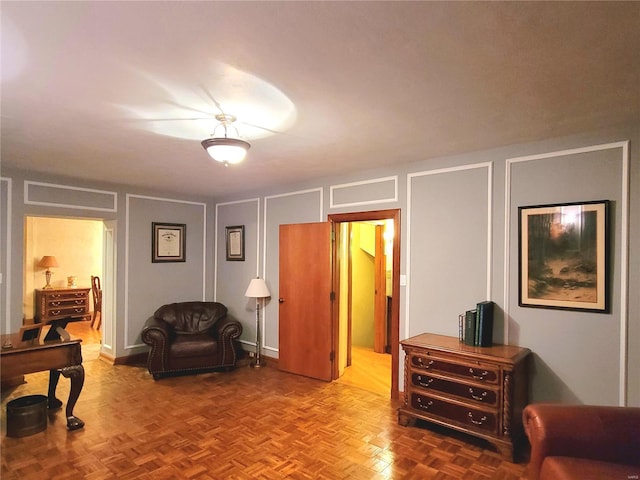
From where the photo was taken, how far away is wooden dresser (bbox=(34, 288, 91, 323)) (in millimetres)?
6855

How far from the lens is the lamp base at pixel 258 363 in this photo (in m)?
4.86

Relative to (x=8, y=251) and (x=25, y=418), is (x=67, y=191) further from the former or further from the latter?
(x=25, y=418)

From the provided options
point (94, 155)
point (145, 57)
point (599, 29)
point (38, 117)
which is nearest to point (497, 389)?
point (599, 29)

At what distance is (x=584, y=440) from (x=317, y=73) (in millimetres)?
2269

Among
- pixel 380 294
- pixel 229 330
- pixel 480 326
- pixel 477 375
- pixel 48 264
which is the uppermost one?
pixel 48 264

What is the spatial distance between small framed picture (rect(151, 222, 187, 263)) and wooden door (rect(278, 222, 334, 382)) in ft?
5.87

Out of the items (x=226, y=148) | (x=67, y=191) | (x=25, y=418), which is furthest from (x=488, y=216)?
(x=67, y=191)

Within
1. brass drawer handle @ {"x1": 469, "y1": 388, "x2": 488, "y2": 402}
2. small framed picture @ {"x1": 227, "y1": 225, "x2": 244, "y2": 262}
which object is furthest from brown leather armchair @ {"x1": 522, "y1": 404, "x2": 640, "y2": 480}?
small framed picture @ {"x1": 227, "y1": 225, "x2": 244, "y2": 262}

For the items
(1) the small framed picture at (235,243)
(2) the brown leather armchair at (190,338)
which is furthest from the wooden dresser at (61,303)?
(1) the small framed picture at (235,243)

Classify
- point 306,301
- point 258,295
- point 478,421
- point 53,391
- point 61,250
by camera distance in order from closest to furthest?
point 478,421, point 53,391, point 306,301, point 258,295, point 61,250

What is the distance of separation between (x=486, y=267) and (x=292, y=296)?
235 cm

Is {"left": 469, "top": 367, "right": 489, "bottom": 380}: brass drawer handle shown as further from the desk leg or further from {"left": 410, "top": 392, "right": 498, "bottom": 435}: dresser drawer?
the desk leg

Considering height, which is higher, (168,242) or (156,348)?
(168,242)

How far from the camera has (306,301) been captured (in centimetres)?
448
